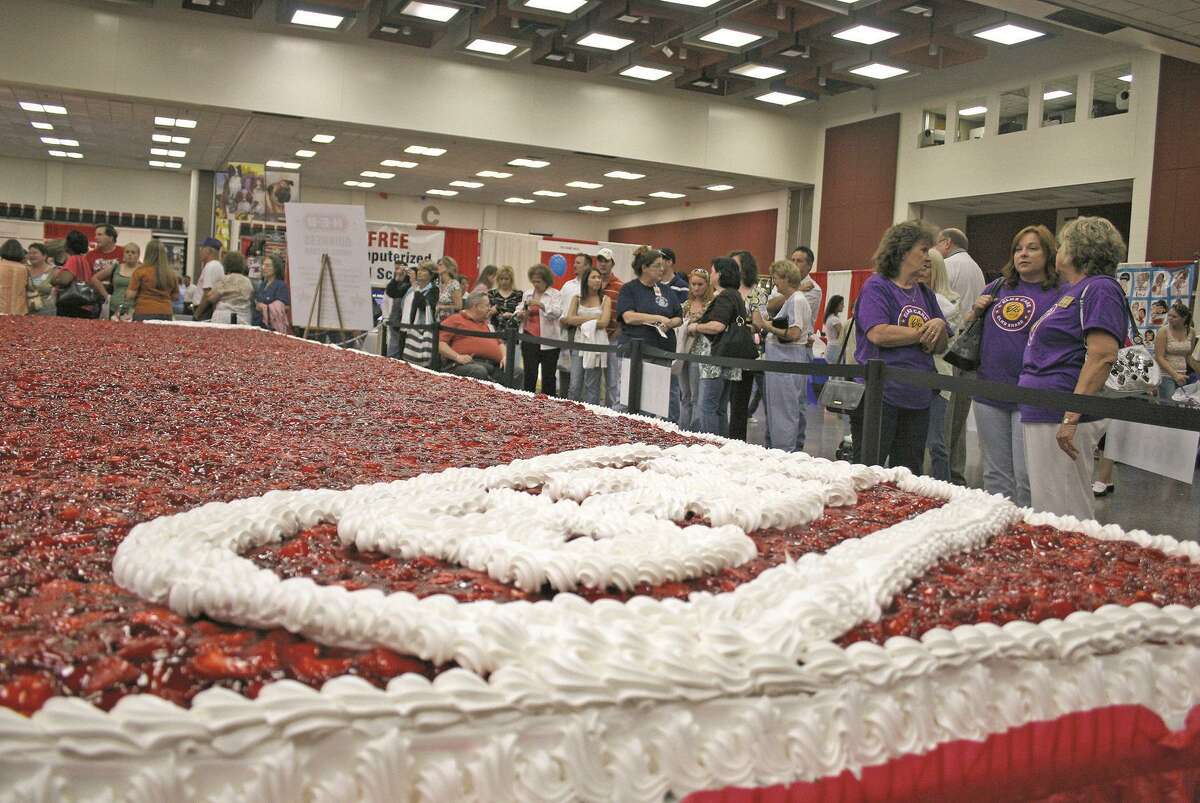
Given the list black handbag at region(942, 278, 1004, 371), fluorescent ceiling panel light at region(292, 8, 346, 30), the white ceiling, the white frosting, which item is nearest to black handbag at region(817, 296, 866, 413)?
black handbag at region(942, 278, 1004, 371)

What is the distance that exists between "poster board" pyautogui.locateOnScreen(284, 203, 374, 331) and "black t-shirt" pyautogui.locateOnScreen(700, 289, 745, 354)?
9.74ft

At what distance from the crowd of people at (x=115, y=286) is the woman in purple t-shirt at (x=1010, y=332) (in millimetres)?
6092

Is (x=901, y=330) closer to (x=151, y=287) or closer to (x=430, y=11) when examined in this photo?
(x=151, y=287)

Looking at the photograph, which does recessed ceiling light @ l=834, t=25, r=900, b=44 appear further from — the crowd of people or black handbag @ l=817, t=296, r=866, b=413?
black handbag @ l=817, t=296, r=866, b=413

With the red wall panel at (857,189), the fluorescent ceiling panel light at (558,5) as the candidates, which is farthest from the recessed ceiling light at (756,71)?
the fluorescent ceiling panel light at (558,5)

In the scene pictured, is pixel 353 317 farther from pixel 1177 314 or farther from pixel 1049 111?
pixel 1049 111

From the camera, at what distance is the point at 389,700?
69 cm

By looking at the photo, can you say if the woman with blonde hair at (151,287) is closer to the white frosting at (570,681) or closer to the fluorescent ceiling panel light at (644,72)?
the fluorescent ceiling panel light at (644,72)

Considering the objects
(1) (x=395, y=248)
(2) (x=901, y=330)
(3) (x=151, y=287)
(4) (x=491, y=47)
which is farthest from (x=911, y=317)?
(4) (x=491, y=47)

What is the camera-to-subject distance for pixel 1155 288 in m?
8.81

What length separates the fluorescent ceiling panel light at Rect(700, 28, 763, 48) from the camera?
9852 mm

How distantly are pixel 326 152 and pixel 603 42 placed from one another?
21.2 feet

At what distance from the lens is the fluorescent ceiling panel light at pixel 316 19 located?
10406mm

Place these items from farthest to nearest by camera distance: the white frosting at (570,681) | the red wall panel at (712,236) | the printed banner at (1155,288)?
the red wall panel at (712,236) < the printed banner at (1155,288) < the white frosting at (570,681)
